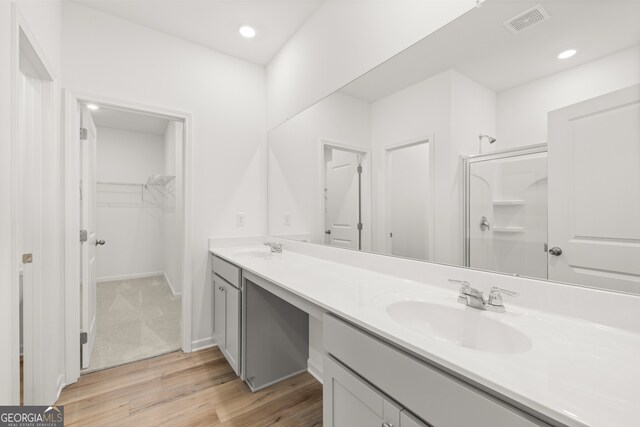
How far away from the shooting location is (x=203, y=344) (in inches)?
94.0

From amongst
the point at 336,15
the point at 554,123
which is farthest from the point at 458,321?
the point at 336,15

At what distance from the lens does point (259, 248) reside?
2.54 meters

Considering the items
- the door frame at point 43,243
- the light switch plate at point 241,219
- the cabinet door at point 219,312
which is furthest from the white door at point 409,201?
the door frame at point 43,243

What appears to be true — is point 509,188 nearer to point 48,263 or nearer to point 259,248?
point 259,248

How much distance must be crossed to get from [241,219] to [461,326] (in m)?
2.08

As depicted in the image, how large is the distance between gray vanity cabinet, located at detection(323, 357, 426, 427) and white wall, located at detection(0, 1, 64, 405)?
1.19 m

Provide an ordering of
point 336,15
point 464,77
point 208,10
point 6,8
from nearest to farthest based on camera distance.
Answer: point 6,8, point 464,77, point 336,15, point 208,10

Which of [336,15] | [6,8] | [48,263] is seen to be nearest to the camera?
[6,8]

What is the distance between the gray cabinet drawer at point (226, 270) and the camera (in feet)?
6.07

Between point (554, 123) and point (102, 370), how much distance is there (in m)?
3.01

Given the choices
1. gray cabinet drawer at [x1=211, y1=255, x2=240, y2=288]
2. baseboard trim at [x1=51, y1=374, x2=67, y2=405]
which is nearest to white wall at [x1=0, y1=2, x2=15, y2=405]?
baseboard trim at [x1=51, y1=374, x2=67, y2=405]

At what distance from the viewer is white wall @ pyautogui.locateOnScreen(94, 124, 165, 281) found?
4613 mm

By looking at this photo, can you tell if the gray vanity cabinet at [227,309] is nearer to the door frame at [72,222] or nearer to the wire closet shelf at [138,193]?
the door frame at [72,222]

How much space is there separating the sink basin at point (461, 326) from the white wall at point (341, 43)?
1.20m
